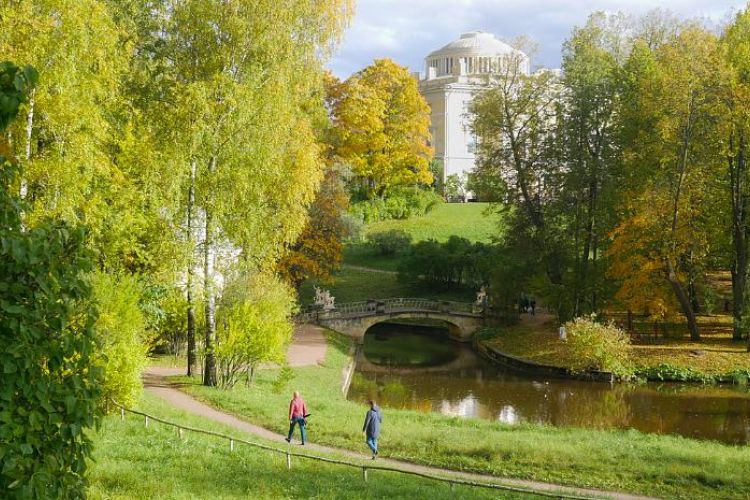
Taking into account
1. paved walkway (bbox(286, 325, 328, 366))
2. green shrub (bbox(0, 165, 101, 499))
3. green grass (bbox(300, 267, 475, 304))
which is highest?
green shrub (bbox(0, 165, 101, 499))

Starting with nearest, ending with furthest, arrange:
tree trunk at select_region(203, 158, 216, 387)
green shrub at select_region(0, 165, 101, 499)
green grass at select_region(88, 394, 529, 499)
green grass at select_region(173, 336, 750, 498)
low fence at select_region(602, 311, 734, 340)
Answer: green shrub at select_region(0, 165, 101, 499) → green grass at select_region(88, 394, 529, 499) → green grass at select_region(173, 336, 750, 498) → tree trunk at select_region(203, 158, 216, 387) → low fence at select_region(602, 311, 734, 340)

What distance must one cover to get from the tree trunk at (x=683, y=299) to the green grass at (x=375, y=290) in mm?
16274

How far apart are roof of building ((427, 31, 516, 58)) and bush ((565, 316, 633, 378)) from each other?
58.1 meters

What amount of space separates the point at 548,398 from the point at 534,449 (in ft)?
39.1

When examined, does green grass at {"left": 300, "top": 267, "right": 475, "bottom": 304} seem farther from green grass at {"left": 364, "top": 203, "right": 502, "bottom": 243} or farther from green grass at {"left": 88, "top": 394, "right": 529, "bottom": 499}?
green grass at {"left": 88, "top": 394, "right": 529, "bottom": 499}

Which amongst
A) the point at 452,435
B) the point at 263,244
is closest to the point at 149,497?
the point at 452,435

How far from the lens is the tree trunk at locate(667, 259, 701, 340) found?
33.0 m

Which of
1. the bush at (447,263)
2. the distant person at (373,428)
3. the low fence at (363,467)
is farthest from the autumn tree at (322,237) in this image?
the low fence at (363,467)

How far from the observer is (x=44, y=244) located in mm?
5246

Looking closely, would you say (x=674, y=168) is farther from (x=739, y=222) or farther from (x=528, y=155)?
(x=528, y=155)

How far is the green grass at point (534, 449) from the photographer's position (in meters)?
15.1

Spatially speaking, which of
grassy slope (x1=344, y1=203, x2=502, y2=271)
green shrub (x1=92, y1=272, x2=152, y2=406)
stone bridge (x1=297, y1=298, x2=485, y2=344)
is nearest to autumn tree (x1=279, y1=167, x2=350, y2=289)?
stone bridge (x1=297, y1=298, x2=485, y2=344)

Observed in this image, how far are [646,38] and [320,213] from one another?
A: 67.9 feet

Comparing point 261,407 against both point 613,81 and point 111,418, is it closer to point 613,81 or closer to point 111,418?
point 111,418
